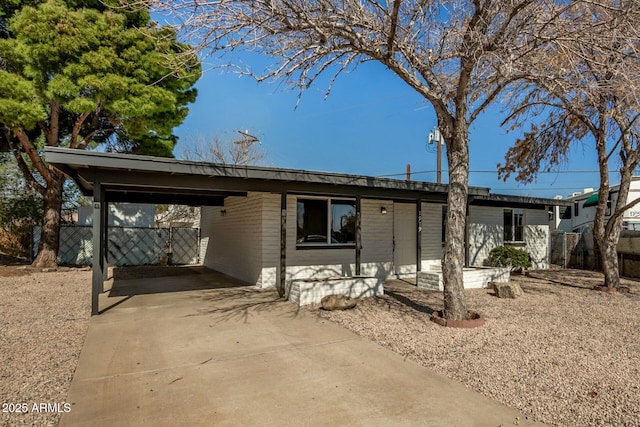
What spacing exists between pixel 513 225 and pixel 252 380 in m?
→ 12.7

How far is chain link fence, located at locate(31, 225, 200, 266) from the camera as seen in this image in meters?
14.0

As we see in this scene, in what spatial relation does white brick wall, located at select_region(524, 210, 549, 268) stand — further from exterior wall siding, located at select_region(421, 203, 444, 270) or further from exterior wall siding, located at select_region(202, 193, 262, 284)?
exterior wall siding, located at select_region(202, 193, 262, 284)

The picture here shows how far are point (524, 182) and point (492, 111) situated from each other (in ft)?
14.0

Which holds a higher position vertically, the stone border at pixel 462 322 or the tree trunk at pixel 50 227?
the tree trunk at pixel 50 227

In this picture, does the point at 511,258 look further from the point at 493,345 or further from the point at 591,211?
the point at 591,211

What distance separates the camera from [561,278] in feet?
36.0

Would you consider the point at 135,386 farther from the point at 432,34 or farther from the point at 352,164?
the point at 352,164

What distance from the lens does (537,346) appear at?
15.3ft

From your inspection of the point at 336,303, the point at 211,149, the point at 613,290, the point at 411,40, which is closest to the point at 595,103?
the point at 411,40

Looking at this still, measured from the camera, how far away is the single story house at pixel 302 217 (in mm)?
6441

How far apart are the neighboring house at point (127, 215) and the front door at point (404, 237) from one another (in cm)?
1010

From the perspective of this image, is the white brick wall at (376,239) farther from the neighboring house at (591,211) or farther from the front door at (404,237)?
the neighboring house at (591,211)

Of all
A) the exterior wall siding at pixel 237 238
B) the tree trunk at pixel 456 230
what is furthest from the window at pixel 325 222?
the tree trunk at pixel 456 230

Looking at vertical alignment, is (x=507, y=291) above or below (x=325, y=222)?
below
